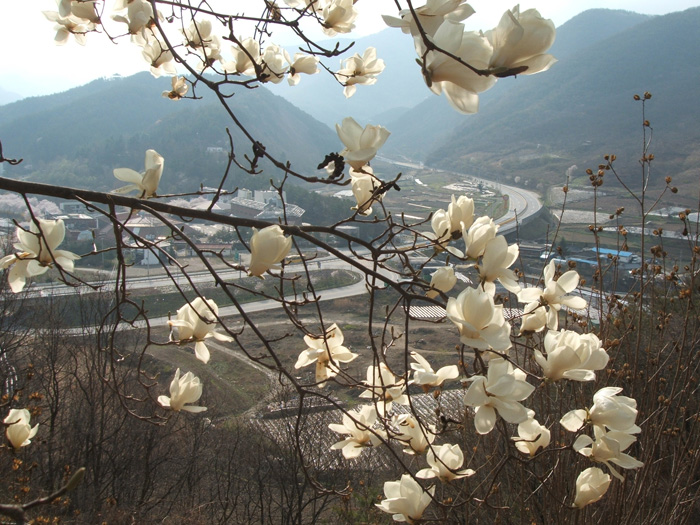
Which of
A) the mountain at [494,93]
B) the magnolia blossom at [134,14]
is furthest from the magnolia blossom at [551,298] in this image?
the mountain at [494,93]

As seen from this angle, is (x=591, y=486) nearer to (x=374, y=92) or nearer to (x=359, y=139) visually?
(x=359, y=139)

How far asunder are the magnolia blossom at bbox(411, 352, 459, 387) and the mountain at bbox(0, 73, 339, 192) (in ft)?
82.4

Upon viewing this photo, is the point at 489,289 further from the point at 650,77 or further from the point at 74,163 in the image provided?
the point at 650,77

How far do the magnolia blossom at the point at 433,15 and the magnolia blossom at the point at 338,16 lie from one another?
486mm

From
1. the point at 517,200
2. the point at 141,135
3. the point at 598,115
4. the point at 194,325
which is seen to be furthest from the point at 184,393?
the point at 598,115

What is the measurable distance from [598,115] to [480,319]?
49.9 meters

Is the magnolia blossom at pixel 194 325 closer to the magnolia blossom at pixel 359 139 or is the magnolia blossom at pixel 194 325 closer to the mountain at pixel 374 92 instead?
the magnolia blossom at pixel 359 139

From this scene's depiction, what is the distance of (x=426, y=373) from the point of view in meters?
0.63

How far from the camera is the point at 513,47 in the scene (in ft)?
1.43

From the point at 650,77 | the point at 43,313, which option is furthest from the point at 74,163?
the point at 650,77

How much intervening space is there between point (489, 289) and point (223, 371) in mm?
11399

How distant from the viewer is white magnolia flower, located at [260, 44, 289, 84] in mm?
994

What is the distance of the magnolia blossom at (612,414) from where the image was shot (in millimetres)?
632

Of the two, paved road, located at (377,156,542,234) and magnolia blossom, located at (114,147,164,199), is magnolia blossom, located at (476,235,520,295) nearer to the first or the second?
magnolia blossom, located at (114,147,164,199)
